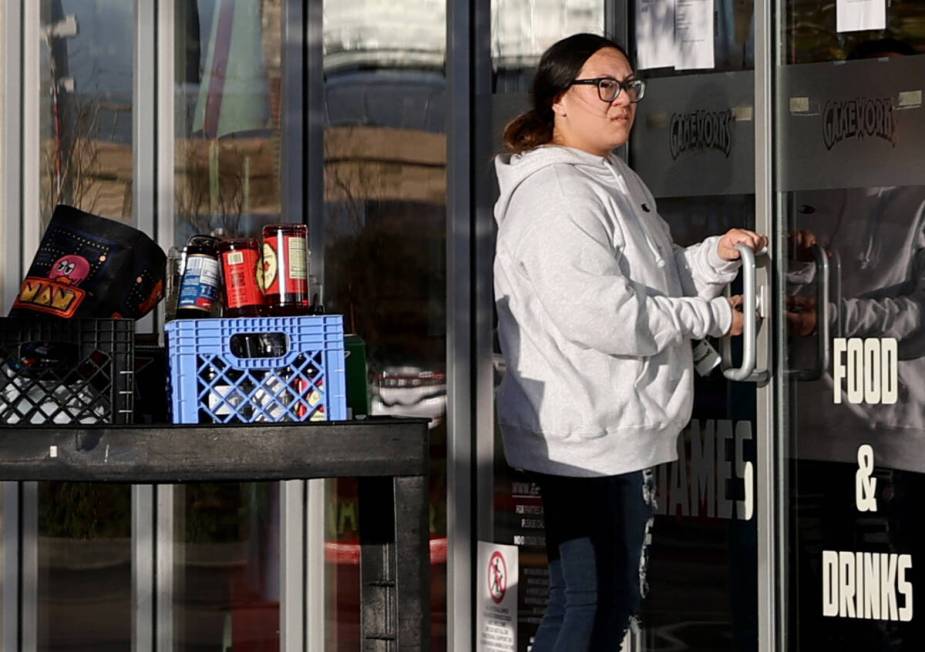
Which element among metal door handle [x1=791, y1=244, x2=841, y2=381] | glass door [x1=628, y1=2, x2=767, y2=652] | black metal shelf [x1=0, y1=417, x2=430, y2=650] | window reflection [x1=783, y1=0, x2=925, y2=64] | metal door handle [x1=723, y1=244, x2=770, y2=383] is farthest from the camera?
glass door [x1=628, y1=2, x2=767, y2=652]

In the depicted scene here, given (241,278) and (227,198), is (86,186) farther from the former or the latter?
(241,278)

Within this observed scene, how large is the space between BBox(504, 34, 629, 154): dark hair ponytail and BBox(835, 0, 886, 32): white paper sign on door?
71cm

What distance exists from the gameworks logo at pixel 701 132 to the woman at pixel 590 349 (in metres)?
0.75

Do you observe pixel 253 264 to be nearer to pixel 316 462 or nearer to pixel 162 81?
pixel 316 462

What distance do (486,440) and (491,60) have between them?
964 millimetres

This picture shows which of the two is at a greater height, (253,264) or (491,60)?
(491,60)

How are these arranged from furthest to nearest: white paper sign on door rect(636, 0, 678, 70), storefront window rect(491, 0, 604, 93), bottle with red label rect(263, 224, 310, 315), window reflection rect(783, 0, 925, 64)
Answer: storefront window rect(491, 0, 604, 93) < white paper sign on door rect(636, 0, 678, 70) < window reflection rect(783, 0, 925, 64) < bottle with red label rect(263, 224, 310, 315)

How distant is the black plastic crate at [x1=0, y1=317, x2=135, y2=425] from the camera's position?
7.64ft

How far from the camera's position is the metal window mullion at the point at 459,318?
435 centimetres

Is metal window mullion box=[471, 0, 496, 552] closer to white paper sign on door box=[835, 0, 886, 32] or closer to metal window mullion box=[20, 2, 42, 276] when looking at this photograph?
white paper sign on door box=[835, 0, 886, 32]

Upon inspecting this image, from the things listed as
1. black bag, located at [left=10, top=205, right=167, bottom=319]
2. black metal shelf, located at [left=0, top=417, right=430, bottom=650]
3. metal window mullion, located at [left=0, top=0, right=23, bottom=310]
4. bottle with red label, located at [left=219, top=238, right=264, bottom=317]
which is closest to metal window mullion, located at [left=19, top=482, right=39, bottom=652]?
metal window mullion, located at [left=0, top=0, right=23, bottom=310]

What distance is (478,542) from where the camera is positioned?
14.4 feet

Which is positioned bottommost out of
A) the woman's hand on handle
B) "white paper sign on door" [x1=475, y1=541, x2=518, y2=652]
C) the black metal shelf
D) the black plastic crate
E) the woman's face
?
"white paper sign on door" [x1=475, y1=541, x2=518, y2=652]

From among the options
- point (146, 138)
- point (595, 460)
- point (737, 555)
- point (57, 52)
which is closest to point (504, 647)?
point (737, 555)
